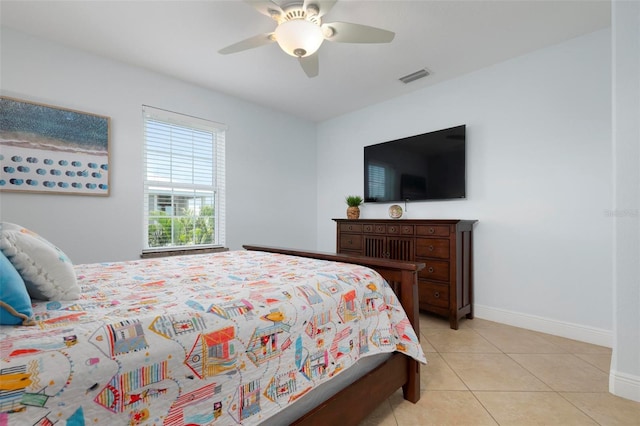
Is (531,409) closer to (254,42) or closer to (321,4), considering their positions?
(321,4)

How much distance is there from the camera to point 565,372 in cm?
194

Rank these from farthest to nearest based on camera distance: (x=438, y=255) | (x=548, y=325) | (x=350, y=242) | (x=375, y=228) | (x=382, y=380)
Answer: (x=350, y=242) → (x=375, y=228) → (x=438, y=255) → (x=548, y=325) → (x=382, y=380)

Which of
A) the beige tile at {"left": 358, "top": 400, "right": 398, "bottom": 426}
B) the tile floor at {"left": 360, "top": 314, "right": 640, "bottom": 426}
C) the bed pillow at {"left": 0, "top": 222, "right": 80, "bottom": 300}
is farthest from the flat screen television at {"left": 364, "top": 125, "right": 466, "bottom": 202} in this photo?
the bed pillow at {"left": 0, "top": 222, "right": 80, "bottom": 300}

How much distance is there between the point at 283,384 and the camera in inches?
40.2

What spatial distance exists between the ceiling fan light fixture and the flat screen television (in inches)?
74.1

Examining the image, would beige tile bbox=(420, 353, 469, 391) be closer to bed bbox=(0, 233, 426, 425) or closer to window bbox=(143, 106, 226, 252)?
bed bbox=(0, 233, 426, 425)

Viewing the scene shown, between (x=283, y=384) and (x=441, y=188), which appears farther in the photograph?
(x=441, y=188)

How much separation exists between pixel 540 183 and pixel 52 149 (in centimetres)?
428

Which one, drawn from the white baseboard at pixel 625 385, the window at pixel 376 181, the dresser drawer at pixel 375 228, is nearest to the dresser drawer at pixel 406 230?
the dresser drawer at pixel 375 228

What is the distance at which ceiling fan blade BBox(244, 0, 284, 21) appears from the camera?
1.73 meters

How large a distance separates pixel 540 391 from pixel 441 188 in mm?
1984

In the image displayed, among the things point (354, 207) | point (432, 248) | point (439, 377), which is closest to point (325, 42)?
point (354, 207)

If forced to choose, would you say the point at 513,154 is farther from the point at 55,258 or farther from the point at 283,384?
the point at 55,258

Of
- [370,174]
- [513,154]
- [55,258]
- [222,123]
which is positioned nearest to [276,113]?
[222,123]
